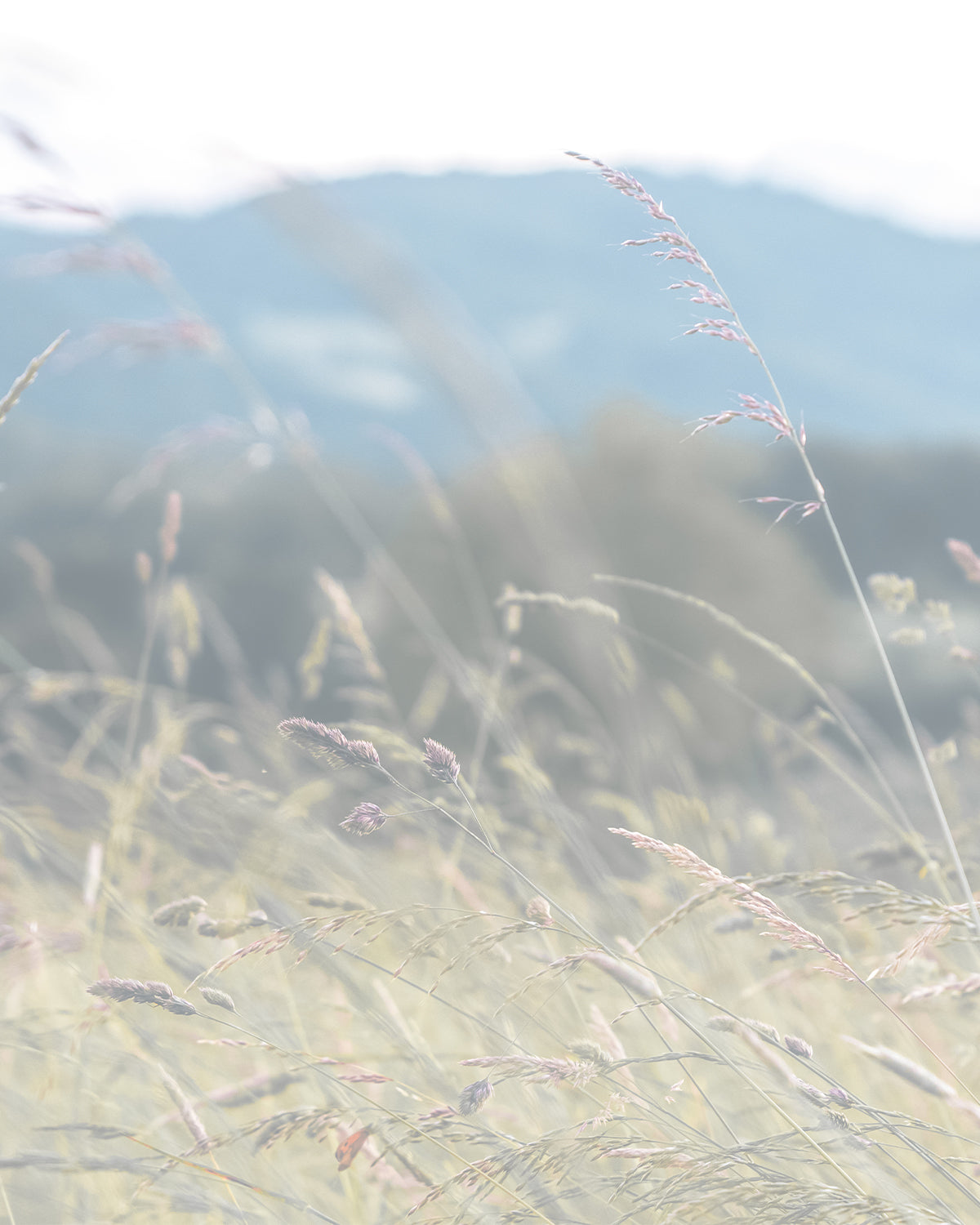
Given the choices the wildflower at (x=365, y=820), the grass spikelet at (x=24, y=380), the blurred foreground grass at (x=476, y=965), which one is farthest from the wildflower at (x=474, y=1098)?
the grass spikelet at (x=24, y=380)

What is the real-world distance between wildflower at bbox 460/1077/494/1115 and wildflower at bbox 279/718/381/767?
219 mm

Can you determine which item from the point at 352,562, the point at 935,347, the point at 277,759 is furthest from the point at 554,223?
the point at 277,759

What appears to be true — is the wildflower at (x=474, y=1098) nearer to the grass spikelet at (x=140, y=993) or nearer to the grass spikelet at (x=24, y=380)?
the grass spikelet at (x=140, y=993)

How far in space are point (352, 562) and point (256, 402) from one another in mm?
10475

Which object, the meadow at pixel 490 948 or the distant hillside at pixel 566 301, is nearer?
the meadow at pixel 490 948

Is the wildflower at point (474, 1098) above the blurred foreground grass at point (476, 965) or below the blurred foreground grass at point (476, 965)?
above

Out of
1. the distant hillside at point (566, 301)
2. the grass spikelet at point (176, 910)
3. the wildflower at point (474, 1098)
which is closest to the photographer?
the wildflower at point (474, 1098)

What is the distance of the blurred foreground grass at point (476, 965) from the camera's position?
0.66 meters

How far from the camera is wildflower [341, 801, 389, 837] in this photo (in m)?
0.60

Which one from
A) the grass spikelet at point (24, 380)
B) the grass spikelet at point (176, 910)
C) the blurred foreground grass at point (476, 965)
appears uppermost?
the grass spikelet at point (24, 380)

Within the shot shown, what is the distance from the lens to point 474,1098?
584 millimetres

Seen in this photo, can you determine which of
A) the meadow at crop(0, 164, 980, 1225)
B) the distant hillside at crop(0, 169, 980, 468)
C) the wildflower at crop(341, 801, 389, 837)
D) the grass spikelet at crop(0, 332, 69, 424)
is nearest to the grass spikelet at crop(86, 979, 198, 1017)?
the meadow at crop(0, 164, 980, 1225)

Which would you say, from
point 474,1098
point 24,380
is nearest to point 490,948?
point 474,1098

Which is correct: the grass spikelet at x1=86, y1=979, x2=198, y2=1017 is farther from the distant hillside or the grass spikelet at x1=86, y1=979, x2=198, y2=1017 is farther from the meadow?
the distant hillside
